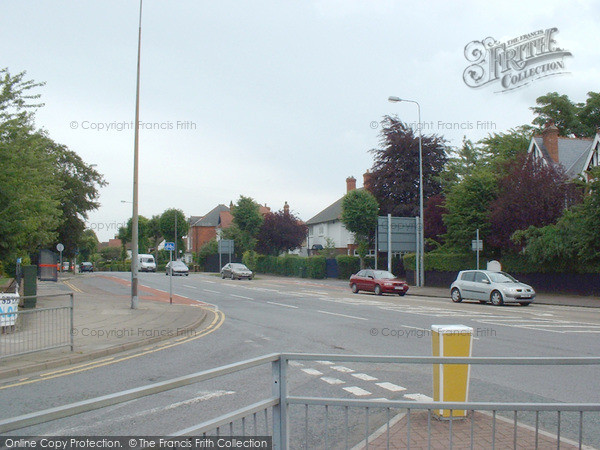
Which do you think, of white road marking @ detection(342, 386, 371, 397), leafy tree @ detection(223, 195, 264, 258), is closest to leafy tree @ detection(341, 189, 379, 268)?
leafy tree @ detection(223, 195, 264, 258)

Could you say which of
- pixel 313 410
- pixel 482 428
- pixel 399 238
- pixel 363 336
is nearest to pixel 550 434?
pixel 482 428

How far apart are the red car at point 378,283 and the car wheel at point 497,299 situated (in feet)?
22.0

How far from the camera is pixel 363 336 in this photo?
42.3 ft

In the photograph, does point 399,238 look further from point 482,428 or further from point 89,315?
point 482,428

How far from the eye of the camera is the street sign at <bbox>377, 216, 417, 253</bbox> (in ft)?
118

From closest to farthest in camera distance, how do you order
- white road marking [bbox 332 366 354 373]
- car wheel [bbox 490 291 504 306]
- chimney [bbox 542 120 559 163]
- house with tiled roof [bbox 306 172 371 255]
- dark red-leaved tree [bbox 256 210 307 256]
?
white road marking [bbox 332 366 354 373] < car wheel [bbox 490 291 504 306] < chimney [bbox 542 120 559 163] < dark red-leaved tree [bbox 256 210 307 256] < house with tiled roof [bbox 306 172 371 255]

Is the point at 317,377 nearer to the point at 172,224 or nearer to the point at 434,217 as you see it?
the point at 434,217

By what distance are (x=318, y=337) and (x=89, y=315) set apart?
8414mm

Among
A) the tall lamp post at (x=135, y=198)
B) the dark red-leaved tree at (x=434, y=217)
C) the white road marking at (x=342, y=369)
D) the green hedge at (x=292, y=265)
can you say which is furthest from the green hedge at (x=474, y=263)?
the white road marking at (x=342, y=369)

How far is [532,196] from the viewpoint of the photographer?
97.7 feet

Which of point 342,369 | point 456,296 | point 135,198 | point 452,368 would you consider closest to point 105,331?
point 342,369

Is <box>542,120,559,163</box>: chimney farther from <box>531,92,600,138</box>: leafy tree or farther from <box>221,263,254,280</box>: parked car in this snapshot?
<box>221,263,254,280</box>: parked car

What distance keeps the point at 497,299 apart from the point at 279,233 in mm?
41430

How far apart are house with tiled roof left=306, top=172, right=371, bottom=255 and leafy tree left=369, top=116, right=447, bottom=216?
1476 cm
